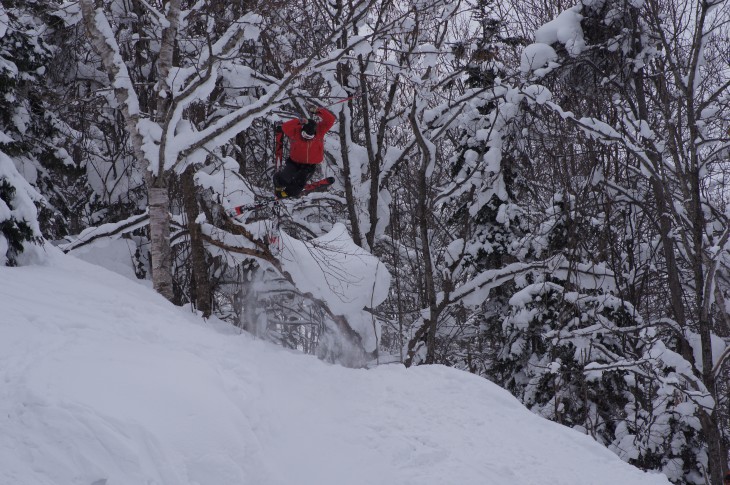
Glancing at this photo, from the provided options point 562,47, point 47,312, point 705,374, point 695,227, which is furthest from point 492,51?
point 47,312

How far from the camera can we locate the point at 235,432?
3.79 metres

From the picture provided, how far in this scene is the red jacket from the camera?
9102mm

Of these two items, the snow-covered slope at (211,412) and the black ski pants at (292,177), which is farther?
the black ski pants at (292,177)

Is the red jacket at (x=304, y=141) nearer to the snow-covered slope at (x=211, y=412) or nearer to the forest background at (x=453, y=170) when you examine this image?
the forest background at (x=453, y=170)

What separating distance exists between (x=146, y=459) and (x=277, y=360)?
2.99 meters

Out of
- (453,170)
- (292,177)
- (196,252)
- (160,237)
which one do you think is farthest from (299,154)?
(453,170)

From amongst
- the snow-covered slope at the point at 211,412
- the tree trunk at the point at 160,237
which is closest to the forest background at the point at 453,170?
the tree trunk at the point at 160,237

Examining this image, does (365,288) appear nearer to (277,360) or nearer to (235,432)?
(277,360)

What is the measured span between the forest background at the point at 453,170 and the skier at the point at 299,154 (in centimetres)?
47

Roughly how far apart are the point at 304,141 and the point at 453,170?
5224 millimetres

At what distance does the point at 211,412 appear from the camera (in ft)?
12.3

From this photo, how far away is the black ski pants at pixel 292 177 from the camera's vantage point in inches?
360

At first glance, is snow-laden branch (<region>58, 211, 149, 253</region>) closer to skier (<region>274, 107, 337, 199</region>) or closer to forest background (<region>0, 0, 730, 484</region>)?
forest background (<region>0, 0, 730, 484</region>)

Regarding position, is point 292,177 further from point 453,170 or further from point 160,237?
point 453,170
